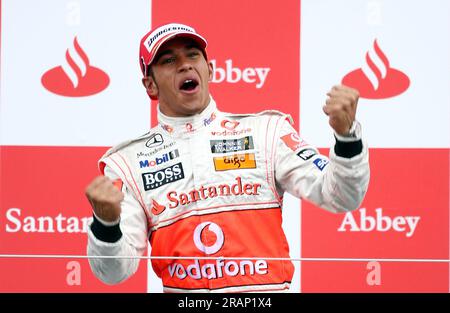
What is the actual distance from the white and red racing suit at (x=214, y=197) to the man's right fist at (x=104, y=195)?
0.10 meters

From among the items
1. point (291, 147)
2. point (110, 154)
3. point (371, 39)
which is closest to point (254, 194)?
point (291, 147)

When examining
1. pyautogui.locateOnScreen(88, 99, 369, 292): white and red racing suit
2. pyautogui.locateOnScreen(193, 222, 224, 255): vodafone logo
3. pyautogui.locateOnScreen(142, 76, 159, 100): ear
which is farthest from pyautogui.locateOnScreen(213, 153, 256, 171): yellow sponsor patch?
pyautogui.locateOnScreen(142, 76, 159, 100): ear

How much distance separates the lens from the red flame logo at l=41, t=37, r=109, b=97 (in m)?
2.72

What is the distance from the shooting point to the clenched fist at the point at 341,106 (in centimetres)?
179

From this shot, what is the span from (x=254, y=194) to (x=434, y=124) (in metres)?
0.83

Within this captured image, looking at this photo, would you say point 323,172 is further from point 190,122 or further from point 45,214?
point 45,214

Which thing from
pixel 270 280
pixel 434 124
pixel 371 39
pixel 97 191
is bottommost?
pixel 270 280

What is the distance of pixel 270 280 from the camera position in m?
2.00

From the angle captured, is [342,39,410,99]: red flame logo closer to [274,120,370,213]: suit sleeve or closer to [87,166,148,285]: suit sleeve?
[274,120,370,213]: suit sleeve

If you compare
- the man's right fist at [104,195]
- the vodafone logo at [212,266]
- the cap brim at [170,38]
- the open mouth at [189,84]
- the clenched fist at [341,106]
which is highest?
the cap brim at [170,38]

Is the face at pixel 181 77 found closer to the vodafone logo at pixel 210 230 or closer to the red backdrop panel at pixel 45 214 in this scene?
the vodafone logo at pixel 210 230

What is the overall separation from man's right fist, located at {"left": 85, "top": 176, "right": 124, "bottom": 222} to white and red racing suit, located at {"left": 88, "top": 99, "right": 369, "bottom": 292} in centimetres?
10

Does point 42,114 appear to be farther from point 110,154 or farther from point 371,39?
point 371,39

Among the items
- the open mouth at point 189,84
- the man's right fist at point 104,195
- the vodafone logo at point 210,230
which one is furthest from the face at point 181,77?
the man's right fist at point 104,195
